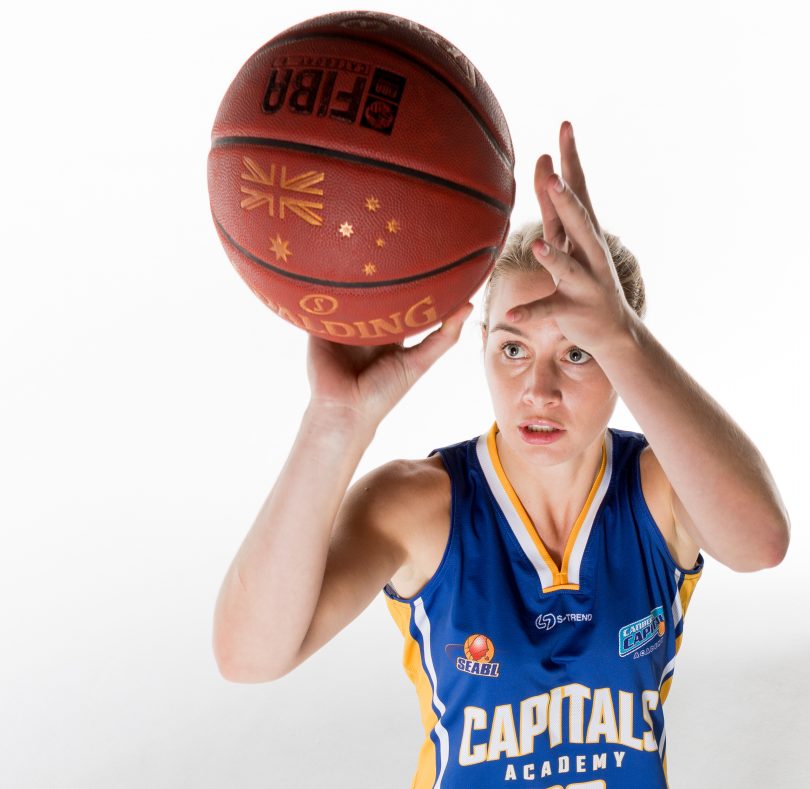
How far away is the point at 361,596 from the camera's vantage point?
2.04m

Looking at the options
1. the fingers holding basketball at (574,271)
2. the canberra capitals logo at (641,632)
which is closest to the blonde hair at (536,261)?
the fingers holding basketball at (574,271)

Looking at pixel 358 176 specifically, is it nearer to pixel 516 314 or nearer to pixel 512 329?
pixel 516 314

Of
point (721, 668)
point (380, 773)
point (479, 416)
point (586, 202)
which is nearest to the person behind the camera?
point (586, 202)

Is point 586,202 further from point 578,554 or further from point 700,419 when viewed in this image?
point 578,554

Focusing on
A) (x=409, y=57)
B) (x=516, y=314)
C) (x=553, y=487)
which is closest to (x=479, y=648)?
(x=553, y=487)

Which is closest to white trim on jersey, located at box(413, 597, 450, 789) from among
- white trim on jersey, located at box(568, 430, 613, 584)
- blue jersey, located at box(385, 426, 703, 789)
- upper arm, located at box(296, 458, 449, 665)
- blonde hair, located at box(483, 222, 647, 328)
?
blue jersey, located at box(385, 426, 703, 789)

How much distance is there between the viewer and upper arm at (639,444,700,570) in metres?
2.30

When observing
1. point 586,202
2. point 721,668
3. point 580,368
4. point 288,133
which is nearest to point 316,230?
point 288,133

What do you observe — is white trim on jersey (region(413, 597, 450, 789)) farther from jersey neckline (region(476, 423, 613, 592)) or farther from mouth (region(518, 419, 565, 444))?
mouth (region(518, 419, 565, 444))

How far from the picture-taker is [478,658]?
2.23 metres

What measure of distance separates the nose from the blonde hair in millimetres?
216

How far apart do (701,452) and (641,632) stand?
583 millimetres

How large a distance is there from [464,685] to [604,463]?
0.60 m

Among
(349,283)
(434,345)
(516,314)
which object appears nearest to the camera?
(516,314)
